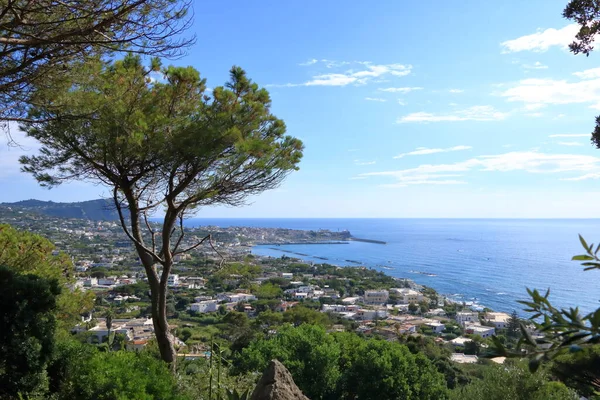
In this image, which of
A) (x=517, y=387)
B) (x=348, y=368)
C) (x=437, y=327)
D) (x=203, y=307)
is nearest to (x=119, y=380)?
(x=517, y=387)

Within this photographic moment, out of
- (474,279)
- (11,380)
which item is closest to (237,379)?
(11,380)

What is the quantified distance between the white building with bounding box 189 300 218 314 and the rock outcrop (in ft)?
62.8

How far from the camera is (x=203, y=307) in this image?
22.3 m

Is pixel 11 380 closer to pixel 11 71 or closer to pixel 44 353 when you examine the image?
pixel 44 353

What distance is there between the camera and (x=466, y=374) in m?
13.4

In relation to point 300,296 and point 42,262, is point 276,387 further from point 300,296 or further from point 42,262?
point 300,296

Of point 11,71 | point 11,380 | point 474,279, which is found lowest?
point 474,279

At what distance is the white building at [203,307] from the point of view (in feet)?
72.3

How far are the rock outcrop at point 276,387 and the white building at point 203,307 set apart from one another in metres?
19.2

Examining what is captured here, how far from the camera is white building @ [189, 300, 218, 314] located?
2205 cm

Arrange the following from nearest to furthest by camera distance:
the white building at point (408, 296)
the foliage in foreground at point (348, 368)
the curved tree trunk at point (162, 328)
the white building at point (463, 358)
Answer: the curved tree trunk at point (162, 328), the foliage in foreground at point (348, 368), the white building at point (463, 358), the white building at point (408, 296)

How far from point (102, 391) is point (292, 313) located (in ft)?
49.9

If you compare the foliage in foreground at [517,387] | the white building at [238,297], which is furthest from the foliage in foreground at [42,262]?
the white building at [238,297]

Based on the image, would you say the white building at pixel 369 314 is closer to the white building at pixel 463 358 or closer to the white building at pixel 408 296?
the white building at pixel 408 296
